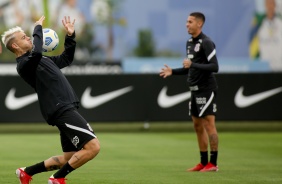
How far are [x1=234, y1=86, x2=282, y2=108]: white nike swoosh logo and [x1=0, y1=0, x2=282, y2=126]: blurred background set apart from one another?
1.3 inches

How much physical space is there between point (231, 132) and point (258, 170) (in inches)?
391

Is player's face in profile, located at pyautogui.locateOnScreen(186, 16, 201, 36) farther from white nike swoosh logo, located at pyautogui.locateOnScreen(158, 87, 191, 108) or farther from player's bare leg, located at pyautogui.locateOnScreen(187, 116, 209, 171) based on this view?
white nike swoosh logo, located at pyautogui.locateOnScreen(158, 87, 191, 108)

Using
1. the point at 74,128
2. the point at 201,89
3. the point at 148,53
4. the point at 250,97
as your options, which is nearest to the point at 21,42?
the point at 74,128

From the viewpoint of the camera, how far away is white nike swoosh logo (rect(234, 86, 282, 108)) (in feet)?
78.1

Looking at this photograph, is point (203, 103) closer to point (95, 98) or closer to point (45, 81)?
point (45, 81)

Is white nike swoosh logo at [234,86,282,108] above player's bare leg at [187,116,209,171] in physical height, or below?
below

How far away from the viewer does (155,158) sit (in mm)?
16094

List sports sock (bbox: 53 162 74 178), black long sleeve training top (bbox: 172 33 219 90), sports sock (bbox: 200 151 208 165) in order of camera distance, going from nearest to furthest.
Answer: sports sock (bbox: 53 162 74 178) → black long sleeve training top (bbox: 172 33 219 90) → sports sock (bbox: 200 151 208 165)

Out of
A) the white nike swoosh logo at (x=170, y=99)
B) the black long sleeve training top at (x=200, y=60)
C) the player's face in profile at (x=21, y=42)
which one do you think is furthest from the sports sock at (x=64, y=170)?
the white nike swoosh logo at (x=170, y=99)

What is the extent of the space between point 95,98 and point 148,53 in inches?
1394

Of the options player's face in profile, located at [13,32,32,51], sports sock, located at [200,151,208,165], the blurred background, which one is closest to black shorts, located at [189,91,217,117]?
sports sock, located at [200,151,208,165]

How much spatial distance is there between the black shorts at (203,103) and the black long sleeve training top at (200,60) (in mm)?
104

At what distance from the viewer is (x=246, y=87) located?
942 inches

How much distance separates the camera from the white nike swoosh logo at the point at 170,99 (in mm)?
23578
